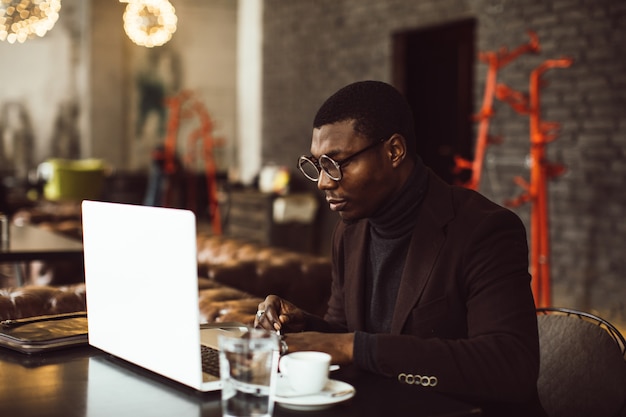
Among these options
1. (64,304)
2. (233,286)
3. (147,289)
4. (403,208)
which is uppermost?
(403,208)

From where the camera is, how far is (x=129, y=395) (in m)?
1.30

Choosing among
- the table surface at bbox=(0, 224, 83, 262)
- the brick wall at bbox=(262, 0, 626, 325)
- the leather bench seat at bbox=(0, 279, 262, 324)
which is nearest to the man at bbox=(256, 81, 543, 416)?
the leather bench seat at bbox=(0, 279, 262, 324)

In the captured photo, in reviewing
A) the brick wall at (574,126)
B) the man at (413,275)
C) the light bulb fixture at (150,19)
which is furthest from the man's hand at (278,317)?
the light bulb fixture at (150,19)

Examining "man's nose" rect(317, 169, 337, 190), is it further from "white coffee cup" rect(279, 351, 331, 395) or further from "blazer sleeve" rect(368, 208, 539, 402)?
"white coffee cup" rect(279, 351, 331, 395)

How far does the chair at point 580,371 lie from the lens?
182cm

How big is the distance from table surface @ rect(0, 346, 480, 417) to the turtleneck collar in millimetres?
406

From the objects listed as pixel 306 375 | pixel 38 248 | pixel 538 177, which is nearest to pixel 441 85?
pixel 538 177

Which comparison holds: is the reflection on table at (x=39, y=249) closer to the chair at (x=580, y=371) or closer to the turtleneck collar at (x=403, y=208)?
the turtleneck collar at (x=403, y=208)

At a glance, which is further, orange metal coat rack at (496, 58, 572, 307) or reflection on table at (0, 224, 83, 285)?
orange metal coat rack at (496, 58, 572, 307)

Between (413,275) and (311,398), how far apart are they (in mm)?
522

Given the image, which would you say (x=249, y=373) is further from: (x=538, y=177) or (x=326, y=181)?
(x=538, y=177)

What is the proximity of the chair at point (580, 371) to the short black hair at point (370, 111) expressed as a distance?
636mm

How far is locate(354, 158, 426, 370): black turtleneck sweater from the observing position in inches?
68.5

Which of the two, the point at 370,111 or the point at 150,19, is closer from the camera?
the point at 370,111
